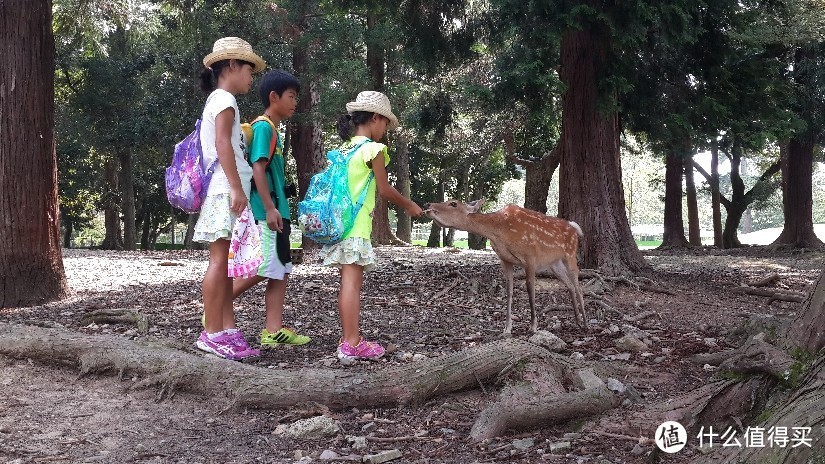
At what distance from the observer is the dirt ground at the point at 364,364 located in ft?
10.8

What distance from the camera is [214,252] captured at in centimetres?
460

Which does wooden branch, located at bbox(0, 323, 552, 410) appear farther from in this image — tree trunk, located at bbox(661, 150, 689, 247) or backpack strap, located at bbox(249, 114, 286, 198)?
tree trunk, located at bbox(661, 150, 689, 247)

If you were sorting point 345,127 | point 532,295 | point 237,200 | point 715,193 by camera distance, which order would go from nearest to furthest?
point 237,200 < point 345,127 < point 532,295 < point 715,193

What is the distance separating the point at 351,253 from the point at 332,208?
30cm

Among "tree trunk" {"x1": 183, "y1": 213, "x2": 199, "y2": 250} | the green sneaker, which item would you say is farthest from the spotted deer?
"tree trunk" {"x1": 183, "y1": 213, "x2": 199, "y2": 250}

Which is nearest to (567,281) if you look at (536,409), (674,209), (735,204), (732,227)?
(536,409)

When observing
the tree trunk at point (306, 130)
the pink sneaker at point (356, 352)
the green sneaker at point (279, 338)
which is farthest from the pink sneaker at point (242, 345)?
the tree trunk at point (306, 130)

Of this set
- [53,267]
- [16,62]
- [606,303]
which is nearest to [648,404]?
[606,303]

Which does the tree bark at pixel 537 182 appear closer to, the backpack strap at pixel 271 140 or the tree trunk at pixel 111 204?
the backpack strap at pixel 271 140

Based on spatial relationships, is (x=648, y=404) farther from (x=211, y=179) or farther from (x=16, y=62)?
(x=16, y=62)

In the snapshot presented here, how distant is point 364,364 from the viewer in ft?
15.8

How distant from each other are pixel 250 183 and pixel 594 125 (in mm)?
5839

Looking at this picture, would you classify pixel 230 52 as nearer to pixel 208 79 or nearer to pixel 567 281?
pixel 208 79

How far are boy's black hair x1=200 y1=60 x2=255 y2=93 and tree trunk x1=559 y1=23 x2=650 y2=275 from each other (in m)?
5.68
